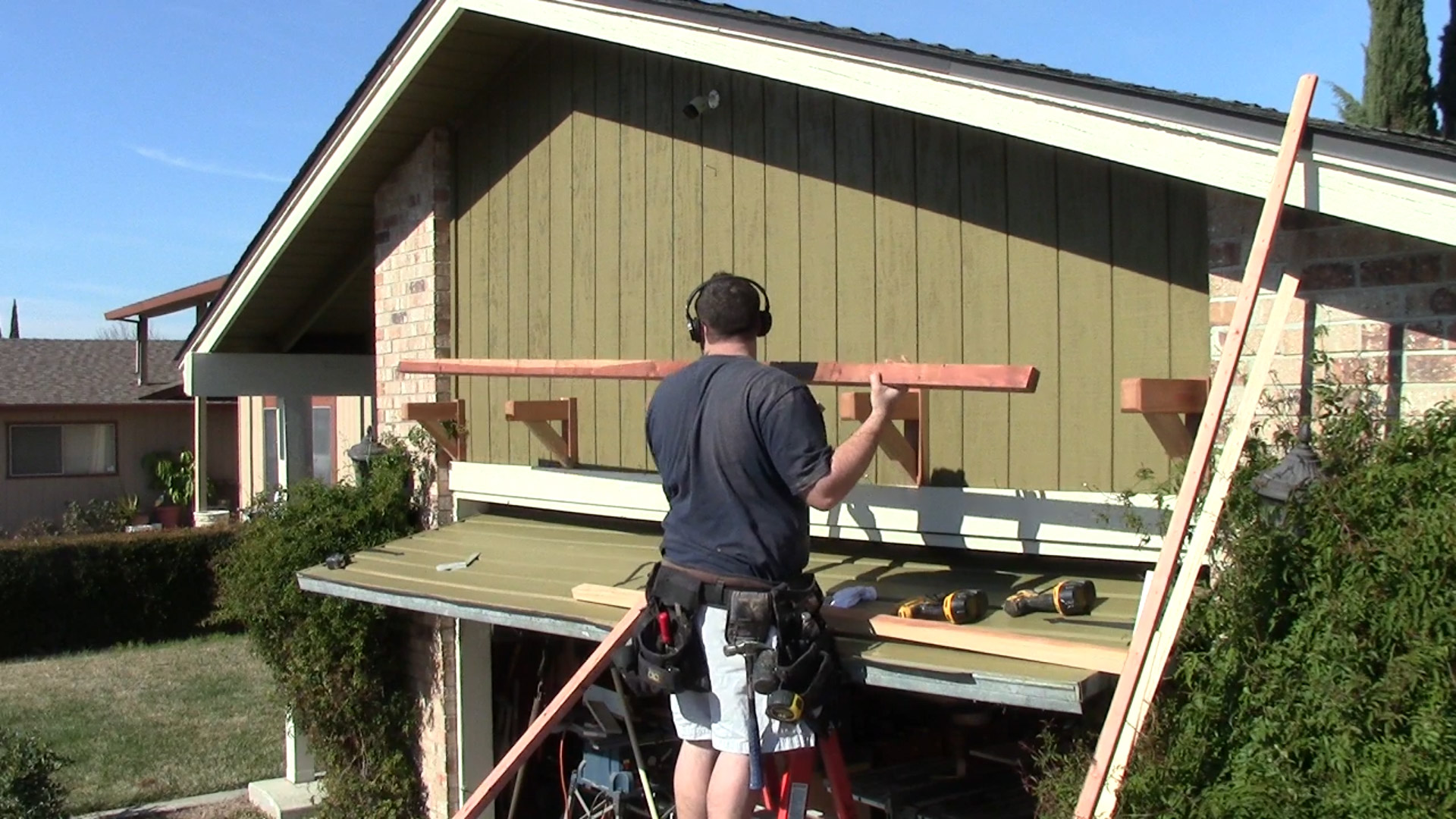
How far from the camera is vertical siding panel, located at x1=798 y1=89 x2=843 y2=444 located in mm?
5352

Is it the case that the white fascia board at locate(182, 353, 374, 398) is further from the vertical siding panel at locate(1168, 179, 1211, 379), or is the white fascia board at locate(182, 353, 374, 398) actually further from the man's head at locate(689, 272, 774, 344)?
the vertical siding panel at locate(1168, 179, 1211, 379)

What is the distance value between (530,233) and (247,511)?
109 inches

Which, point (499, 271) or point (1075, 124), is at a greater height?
point (1075, 124)

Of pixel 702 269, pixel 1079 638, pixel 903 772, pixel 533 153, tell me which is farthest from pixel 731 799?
pixel 533 153

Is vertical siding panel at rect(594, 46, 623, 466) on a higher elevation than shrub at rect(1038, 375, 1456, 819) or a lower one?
higher

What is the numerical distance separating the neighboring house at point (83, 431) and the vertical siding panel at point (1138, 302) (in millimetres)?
24262

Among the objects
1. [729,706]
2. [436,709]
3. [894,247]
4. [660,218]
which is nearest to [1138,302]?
[894,247]

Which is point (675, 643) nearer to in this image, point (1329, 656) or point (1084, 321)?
point (1084, 321)

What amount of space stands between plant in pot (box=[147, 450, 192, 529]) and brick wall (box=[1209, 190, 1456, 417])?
81.8 feet

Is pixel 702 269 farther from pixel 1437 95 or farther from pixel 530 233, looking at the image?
pixel 1437 95

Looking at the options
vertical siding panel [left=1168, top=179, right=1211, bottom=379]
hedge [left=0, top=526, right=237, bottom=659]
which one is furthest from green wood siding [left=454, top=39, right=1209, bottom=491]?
hedge [left=0, top=526, right=237, bottom=659]

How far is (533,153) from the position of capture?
6820mm

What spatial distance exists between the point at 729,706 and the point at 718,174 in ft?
8.36

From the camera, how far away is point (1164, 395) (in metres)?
3.98
